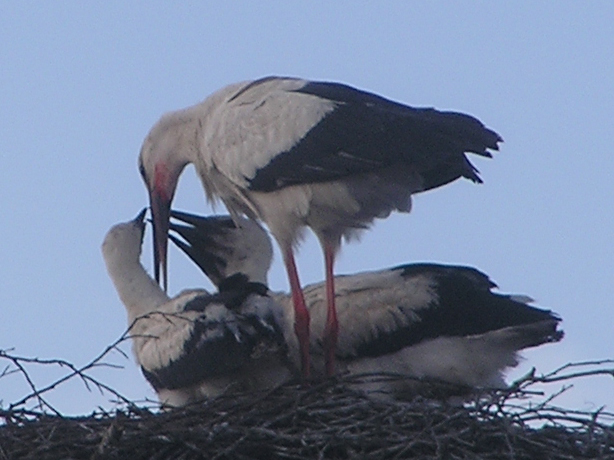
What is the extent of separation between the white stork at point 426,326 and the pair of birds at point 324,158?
8cm

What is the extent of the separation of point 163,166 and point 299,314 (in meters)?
1.42

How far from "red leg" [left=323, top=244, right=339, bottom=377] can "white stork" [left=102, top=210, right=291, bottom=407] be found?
0.68ft

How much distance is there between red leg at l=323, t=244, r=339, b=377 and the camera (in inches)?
351

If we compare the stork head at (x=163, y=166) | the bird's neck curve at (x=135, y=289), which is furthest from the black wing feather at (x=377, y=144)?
the bird's neck curve at (x=135, y=289)

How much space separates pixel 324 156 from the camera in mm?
8727

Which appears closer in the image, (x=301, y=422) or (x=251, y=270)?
(x=301, y=422)

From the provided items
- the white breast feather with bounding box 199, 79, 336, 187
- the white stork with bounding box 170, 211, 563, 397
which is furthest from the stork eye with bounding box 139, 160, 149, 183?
the white stork with bounding box 170, 211, 563, 397

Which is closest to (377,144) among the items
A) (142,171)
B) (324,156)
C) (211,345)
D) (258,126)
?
(324,156)

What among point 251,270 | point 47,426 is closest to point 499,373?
point 251,270

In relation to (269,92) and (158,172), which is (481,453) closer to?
(269,92)

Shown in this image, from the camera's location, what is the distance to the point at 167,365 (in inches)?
353

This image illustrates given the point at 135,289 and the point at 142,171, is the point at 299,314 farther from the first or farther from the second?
the point at 142,171

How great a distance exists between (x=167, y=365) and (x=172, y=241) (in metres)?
1.40

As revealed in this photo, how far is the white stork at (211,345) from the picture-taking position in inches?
343
